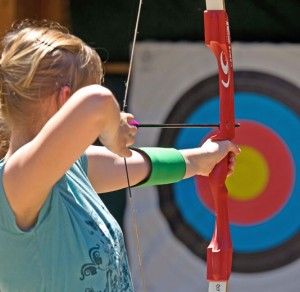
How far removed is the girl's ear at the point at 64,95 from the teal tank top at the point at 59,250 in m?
0.12

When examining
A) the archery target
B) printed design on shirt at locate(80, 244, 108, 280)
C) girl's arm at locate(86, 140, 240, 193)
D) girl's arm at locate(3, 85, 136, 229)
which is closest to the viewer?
girl's arm at locate(3, 85, 136, 229)

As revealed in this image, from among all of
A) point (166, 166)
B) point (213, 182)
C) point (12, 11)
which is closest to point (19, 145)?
point (166, 166)

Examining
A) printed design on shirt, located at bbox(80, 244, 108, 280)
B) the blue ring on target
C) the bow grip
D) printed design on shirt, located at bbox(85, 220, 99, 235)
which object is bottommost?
the blue ring on target

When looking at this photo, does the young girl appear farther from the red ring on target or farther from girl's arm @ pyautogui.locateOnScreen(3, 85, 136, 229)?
the red ring on target

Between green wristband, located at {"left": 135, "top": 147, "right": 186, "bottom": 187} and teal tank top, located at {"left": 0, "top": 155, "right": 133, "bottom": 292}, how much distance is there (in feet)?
0.85

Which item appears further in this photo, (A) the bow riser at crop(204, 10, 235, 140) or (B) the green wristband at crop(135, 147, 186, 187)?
(A) the bow riser at crop(204, 10, 235, 140)

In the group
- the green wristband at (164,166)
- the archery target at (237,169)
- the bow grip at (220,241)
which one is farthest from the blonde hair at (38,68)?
the archery target at (237,169)

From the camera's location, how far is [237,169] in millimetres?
3301

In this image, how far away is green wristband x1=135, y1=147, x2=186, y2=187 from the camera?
5.11 feet

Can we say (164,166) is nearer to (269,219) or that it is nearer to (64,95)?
(64,95)

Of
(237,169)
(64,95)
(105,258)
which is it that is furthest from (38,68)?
(237,169)

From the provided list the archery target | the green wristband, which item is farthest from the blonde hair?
the archery target

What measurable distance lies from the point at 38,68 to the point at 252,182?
211 centimetres

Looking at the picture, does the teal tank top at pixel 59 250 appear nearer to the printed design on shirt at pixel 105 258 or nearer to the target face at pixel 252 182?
the printed design on shirt at pixel 105 258
